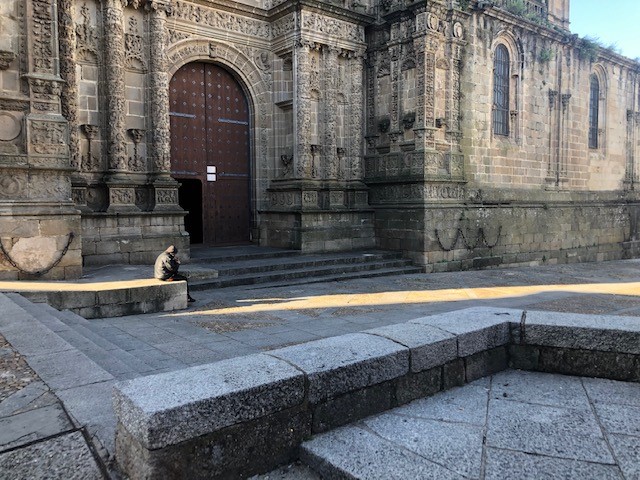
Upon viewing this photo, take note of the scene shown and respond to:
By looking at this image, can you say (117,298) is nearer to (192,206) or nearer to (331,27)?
(192,206)

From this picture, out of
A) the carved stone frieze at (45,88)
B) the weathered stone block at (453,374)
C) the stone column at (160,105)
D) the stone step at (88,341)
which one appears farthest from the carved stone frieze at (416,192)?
the weathered stone block at (453,374)

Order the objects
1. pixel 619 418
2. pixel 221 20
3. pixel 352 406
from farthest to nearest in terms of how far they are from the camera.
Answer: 1. pixel 221 20
2. pixel 619 418
3. pixel 352 406

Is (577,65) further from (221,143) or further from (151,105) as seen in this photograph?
(151,105)

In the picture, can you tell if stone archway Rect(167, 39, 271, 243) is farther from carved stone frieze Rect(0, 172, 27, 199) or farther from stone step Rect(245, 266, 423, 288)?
carved stone frieze Rect(0, 172, 27, 199)

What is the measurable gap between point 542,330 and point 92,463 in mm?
3300

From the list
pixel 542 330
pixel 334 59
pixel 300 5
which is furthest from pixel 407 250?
pixel 542 330

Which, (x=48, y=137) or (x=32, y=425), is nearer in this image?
(x=32, y=425)

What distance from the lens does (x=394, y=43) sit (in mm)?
13953

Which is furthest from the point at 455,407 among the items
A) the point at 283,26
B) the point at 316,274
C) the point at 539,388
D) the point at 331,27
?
the point at 331,27

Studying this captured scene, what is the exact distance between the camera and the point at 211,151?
13117 mm

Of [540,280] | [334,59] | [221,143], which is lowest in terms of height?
[540,280]

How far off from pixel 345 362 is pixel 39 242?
719cm

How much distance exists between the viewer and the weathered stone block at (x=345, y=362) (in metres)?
2.80

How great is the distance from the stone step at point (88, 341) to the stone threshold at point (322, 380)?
1.86 meters
